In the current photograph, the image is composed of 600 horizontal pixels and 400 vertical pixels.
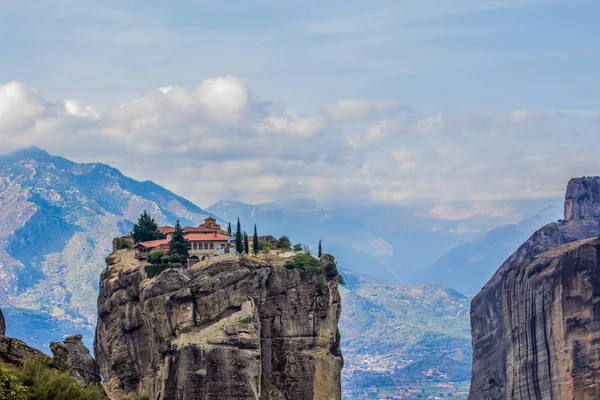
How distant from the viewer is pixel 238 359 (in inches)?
4727

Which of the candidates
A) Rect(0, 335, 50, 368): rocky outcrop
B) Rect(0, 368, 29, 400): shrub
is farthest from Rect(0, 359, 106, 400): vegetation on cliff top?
Rect(0, 368, 29, 400): shrub

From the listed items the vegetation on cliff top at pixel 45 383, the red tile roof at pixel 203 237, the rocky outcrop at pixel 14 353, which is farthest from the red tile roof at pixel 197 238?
the vegetation on cliff top at pixel 45 383

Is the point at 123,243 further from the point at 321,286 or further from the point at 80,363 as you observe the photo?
the point at 80,363

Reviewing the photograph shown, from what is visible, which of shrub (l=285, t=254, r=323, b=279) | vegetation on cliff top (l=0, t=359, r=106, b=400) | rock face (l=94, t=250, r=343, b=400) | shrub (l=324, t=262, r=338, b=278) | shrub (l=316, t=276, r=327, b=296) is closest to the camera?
vegetation on cliff top (l=0, t=359, r=106, b=400)

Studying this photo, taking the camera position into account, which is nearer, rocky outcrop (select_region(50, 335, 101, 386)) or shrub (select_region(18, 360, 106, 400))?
shrub (select_region(18, 360, 106, 400))

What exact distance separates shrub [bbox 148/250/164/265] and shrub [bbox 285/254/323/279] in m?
16.7

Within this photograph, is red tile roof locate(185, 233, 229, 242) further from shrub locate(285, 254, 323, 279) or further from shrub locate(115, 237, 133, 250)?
shrub locate(285, 254, 323, 279)

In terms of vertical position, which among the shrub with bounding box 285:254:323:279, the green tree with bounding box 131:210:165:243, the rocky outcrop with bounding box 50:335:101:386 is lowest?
the rocky outcrop with bounding box 50:335:101:386

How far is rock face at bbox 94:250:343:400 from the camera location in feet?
392

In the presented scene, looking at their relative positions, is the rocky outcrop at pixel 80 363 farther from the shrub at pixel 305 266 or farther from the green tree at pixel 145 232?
the green tree at pixel 145 232

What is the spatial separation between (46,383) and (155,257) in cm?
6563

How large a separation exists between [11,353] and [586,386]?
126m

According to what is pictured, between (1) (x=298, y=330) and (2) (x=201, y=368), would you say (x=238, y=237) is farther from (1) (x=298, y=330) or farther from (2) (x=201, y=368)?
(2) (x=201, y=368)

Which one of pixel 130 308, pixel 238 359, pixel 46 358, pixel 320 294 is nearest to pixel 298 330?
pixel 320 294
